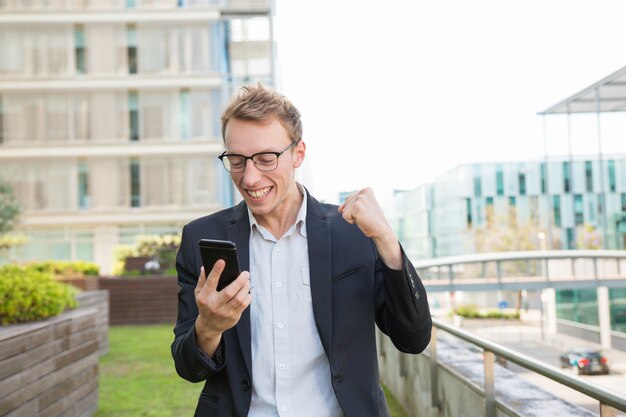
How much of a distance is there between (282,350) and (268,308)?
130 mm

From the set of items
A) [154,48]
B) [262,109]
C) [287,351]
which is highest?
[154,48]

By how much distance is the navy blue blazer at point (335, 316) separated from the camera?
6.50 ft

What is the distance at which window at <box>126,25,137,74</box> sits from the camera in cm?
2997

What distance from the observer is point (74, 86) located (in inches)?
1161

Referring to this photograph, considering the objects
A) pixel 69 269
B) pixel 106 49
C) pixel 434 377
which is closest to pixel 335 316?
pixel 434 377

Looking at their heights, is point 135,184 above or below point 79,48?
below

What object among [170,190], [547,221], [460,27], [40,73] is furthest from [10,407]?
[547,221]

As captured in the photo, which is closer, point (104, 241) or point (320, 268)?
point (320, 268)

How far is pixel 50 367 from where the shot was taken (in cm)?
548

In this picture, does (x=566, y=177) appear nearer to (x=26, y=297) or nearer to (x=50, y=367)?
(x=26, y=297)

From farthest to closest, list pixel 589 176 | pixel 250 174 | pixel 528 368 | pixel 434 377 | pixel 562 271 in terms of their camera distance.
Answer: pixel 589 176 → pixel 562 271 → pixel 434 377 → pixel 528 368 → pixel 250 174

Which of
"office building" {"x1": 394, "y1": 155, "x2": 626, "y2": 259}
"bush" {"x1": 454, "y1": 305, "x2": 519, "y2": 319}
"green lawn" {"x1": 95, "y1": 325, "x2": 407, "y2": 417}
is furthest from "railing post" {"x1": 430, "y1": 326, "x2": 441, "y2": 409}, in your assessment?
"office building" {"x1": 394, "y1": 155, "x2": 626, "y2": 259}

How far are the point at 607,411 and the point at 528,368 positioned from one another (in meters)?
0.71

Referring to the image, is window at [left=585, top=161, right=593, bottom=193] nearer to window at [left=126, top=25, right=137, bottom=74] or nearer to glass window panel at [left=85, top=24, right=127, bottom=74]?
window at [left=126, top=25, right=137, bottom=74]
